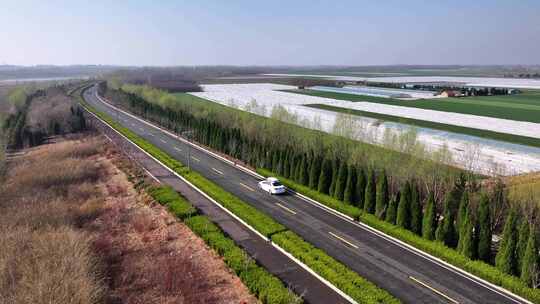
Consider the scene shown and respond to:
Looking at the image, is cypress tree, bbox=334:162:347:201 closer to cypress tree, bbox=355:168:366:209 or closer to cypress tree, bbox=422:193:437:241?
cypress tree, bbox=355:168:366:209

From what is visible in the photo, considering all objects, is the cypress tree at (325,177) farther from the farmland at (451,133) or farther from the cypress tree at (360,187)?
the farmland at (451,133)

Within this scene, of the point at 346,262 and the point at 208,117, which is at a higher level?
the point at 208,117

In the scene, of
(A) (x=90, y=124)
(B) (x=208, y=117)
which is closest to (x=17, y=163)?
(A) (x=90, y=124)

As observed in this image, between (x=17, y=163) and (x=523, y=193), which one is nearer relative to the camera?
(x=523, y=193)

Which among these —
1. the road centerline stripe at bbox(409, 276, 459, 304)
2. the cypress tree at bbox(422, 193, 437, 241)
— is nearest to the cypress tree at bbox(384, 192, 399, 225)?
the cypress tree at bbox(422, 193, 437, 241)

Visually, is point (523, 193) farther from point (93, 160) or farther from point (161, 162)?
point (93, 160)
